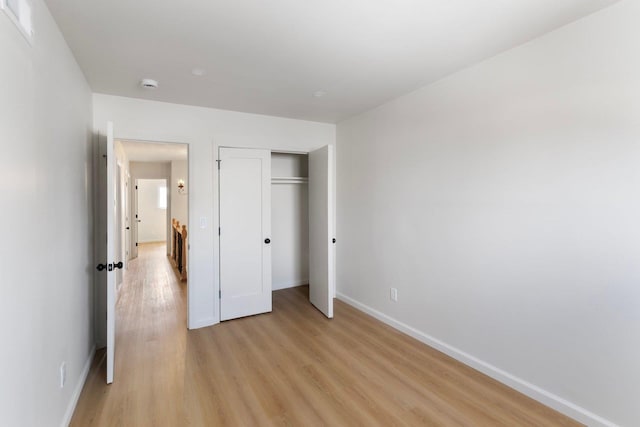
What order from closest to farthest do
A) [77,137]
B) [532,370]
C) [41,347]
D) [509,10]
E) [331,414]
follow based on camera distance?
[41,347] → [509,10] → [331,414] → [532,370] → [77,137]

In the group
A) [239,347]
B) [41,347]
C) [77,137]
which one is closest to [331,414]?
[239,347]

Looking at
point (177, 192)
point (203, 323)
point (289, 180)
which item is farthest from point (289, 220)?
point (177, 192)

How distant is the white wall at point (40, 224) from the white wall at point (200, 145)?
2.53 ft

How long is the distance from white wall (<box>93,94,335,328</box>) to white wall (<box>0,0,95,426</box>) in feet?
2.53

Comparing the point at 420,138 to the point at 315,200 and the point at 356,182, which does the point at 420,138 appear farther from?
the point at 315,200

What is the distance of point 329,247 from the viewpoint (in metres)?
3.71

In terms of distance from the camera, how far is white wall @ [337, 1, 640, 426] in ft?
5.93

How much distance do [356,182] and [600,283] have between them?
2.61 metres

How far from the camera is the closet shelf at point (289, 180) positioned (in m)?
4.68

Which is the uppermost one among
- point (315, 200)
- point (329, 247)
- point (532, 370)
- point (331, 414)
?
point (315, 200)

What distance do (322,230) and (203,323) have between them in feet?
5.74

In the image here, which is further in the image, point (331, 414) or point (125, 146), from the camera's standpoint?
point (125, 146)

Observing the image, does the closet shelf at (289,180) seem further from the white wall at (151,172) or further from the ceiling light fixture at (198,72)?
the white wall at (151,172)

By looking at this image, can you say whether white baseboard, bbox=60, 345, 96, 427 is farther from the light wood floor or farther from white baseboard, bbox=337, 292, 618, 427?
white baseboard, bbox=337, 292, 618, 427
